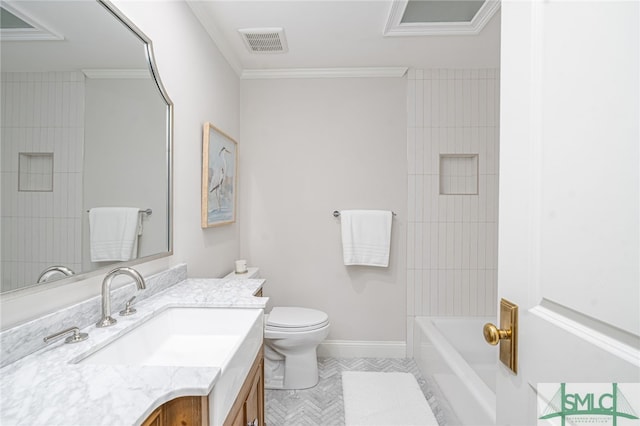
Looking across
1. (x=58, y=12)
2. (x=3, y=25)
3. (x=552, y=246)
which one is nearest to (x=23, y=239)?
(x=3, y=25)

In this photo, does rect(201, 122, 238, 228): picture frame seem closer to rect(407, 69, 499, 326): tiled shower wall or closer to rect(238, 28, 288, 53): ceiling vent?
rect(238, 28, 288, 53): ceiling vent

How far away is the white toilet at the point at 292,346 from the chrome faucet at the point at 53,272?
1.33 m

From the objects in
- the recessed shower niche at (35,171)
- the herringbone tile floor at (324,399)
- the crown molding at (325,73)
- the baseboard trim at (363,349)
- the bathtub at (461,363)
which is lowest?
the herringbone tile floor at (324,399)

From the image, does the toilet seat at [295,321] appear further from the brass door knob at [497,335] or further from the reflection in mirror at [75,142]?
the brass door knob at [497,335]

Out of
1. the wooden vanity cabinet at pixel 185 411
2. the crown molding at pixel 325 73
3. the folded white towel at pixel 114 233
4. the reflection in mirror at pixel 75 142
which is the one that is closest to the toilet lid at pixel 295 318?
the reflection in mirror at pixel 75 142

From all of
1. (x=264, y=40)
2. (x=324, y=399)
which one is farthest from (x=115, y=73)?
(x=324, y=399)

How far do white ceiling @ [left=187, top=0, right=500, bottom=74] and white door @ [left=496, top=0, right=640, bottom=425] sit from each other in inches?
55.3

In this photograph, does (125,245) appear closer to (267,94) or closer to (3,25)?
(3,25)

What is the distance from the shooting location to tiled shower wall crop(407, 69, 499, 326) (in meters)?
2.67

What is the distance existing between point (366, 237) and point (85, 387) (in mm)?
2120

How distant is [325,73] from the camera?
8.78 ft

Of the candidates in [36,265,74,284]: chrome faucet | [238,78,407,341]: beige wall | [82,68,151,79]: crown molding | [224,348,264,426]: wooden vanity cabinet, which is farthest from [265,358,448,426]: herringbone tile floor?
[82,68,151,79]: crown molding

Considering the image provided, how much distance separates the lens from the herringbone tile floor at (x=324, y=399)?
1.89 metres

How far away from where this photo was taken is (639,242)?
0.43m
